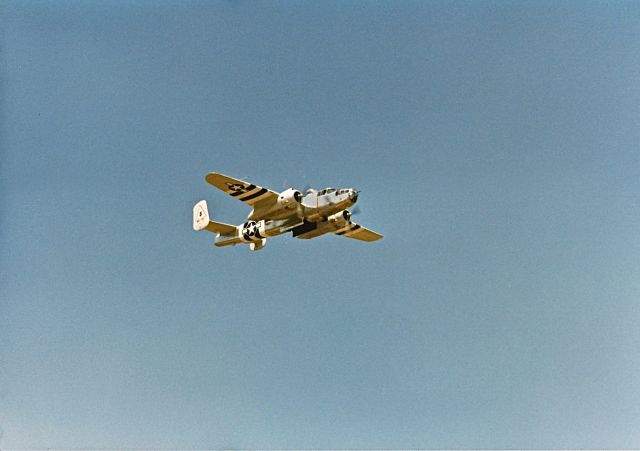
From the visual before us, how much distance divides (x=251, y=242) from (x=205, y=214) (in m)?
4.04

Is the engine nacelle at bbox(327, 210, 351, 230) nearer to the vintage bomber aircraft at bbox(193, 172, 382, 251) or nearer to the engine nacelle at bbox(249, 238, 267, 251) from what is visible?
the vintage bomber aircraft at bbox(193, 172, 382, 251)

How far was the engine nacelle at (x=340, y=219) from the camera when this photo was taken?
49.6 metres

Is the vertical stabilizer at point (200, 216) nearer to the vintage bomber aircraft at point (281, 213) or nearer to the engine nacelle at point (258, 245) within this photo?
the vintage bomber aircraft at point (281, 213)

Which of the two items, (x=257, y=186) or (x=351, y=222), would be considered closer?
(x=257, y=186)

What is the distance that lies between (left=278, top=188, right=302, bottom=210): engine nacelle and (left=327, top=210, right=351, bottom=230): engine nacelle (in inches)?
118

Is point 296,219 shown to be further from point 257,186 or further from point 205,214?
point 205,214

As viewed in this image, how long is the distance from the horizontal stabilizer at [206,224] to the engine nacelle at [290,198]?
20.5 feet

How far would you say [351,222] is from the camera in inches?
2000

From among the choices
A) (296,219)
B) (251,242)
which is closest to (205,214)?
(251,242)

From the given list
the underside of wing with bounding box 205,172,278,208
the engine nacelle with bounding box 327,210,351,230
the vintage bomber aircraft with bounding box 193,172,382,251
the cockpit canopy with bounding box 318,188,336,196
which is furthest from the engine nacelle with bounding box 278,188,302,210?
the engine nacelle with bounding box 327,210,351,230

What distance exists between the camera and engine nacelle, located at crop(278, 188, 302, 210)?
47.5 metres

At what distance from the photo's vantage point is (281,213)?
48594 millimetres

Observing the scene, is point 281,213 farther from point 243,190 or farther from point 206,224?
point 206,224

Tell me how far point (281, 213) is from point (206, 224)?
22.7ft
